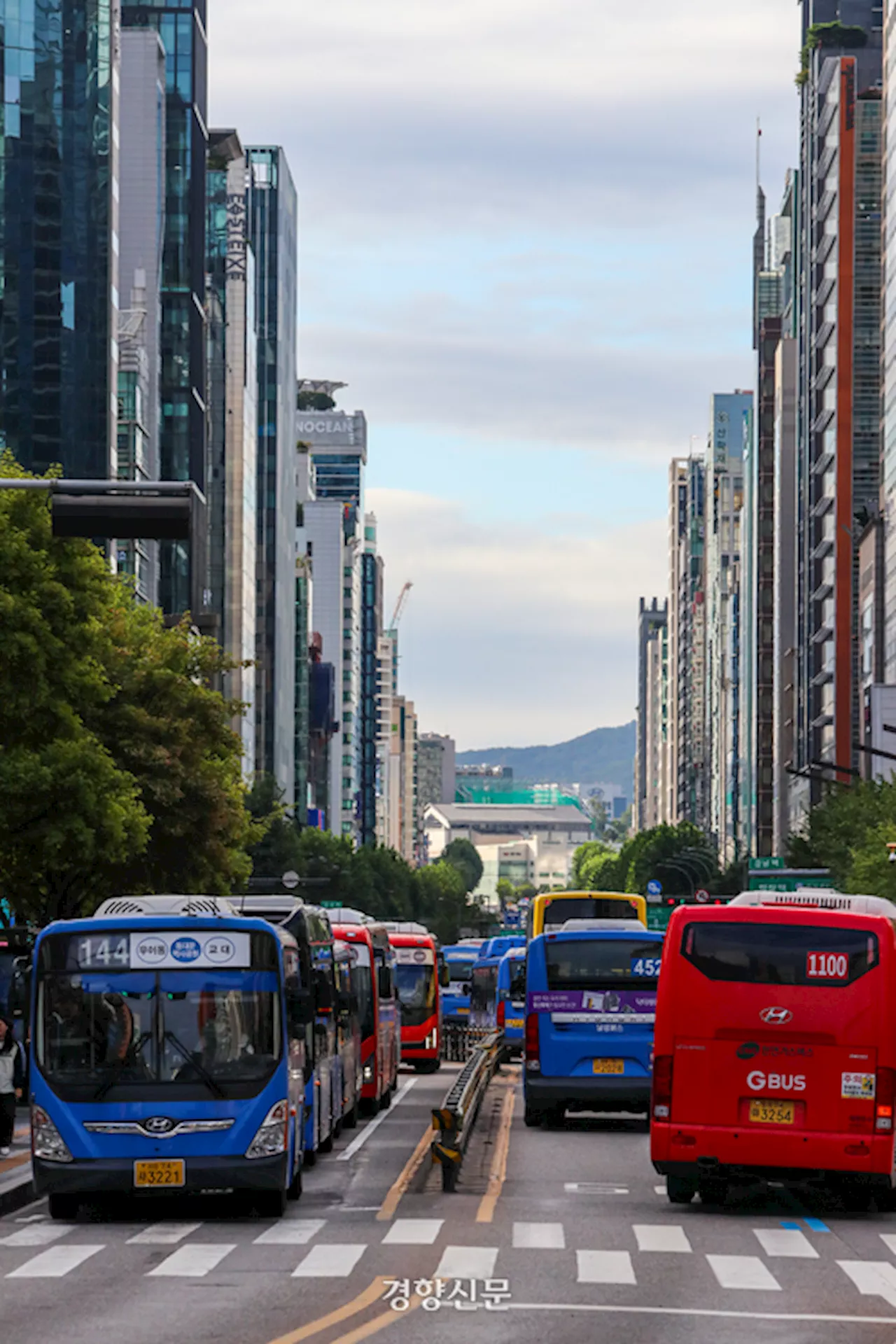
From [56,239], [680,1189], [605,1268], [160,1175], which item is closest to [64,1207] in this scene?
[160,1175]

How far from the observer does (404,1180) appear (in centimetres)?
2561

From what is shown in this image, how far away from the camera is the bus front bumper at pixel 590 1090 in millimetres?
34250

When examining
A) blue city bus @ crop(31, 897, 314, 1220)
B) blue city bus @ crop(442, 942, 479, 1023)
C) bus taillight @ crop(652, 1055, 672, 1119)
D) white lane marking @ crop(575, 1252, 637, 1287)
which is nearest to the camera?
white lane marking @ crop(575, 1252, 637, 1287)

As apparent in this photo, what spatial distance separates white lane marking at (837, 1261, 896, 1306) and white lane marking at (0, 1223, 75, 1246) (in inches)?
245

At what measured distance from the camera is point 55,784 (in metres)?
49.3

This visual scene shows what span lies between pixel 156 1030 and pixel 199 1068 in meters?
→ 0.53

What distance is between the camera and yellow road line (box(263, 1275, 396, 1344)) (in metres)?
13.9

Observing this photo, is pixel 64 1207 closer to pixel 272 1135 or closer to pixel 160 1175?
pixel 160 1175

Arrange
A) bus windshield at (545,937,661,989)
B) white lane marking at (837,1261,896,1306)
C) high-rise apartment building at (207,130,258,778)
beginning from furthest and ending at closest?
high-rise apartment building at (207,130,258,778), bus windshield at (545,937,661,989), white lane marking at (837,1261,896,1306)

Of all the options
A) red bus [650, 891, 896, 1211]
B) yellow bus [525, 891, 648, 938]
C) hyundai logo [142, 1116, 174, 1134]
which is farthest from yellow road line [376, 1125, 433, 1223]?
yellow bus [525, 891, 648, 938]

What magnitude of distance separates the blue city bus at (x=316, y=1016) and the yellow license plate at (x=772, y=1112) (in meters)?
4.46

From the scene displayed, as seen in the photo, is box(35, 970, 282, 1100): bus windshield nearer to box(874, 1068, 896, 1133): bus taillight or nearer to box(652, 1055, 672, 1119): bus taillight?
box(652, 1055, 672, 1119): bus taillight

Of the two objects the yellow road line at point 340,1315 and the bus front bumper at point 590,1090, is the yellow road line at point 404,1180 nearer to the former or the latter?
the bus front bumper at point 590,1090

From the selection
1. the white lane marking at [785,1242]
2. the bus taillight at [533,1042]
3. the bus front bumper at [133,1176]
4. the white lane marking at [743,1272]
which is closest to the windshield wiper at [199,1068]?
the bus front bumper at [133,1176]
